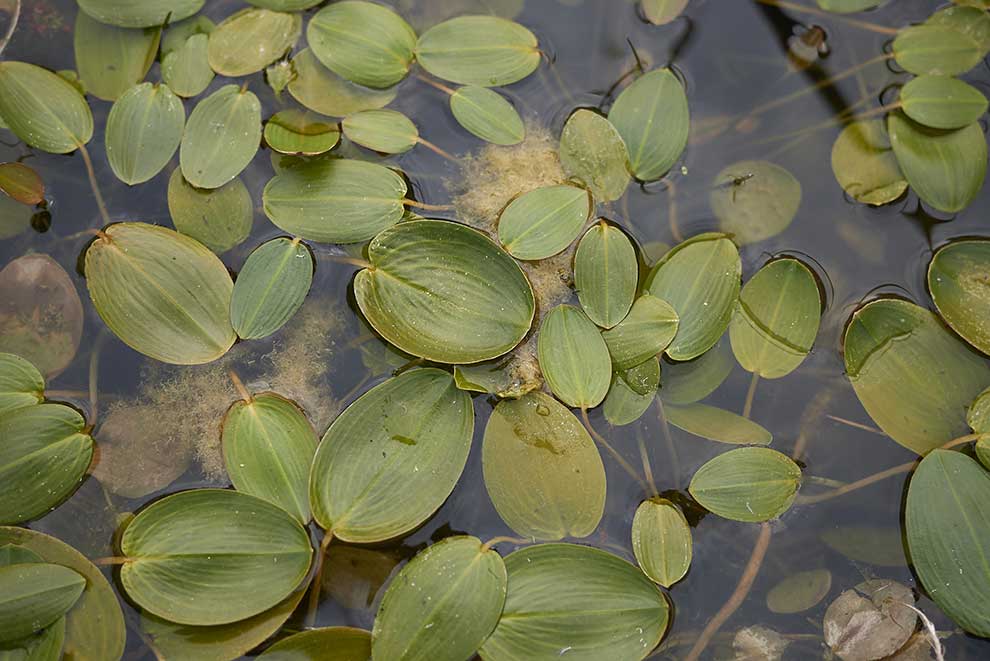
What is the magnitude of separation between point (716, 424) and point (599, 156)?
0.72 m

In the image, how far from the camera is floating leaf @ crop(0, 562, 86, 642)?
1.51m

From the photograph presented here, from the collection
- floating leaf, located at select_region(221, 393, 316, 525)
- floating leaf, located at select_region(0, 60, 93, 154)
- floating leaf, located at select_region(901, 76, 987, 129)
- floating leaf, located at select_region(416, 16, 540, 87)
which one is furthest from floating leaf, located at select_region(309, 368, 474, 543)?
floating leaf, located at select_region(901, 76, 987, 129)

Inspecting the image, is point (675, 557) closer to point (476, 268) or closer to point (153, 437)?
point (476, 268)

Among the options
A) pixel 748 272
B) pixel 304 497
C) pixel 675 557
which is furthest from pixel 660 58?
pixel 304 497

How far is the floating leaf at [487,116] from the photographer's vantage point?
1.84m

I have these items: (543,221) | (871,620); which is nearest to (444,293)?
(543,221)

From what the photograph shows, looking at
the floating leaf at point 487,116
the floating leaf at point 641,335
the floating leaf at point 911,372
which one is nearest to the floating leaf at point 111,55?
the floating leaf at point 487,116

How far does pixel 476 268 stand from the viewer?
167 cm

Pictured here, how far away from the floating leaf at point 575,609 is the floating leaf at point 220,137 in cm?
116

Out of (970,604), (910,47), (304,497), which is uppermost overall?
(910,47)

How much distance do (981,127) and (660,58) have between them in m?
0.84

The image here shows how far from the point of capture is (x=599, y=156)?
181 centimetres

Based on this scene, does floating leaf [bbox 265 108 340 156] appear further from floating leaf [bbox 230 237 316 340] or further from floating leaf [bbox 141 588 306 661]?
floating leaf [bbox 141 588 306 661]

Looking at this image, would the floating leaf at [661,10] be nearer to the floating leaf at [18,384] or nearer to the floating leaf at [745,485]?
the floating leaf at [745,485]
